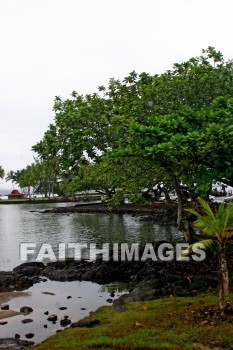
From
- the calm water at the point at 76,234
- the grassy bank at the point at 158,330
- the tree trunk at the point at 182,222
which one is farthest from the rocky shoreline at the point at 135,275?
the calm water at the point at 76,234

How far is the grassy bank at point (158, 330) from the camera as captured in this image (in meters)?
8.70

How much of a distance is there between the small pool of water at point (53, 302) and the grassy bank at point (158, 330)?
1.52m

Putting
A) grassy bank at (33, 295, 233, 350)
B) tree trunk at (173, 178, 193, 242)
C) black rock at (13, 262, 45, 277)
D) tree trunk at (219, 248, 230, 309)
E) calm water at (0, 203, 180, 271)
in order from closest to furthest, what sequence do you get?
grassy bank at (33, 295, 233, 350) < tree trunk at (219, 248, 230, 309) < black rock at (13, 262, 45, 277) < tree trunk at (173, 178, 193, 242) < calm water at (0, 203, 180, 271)

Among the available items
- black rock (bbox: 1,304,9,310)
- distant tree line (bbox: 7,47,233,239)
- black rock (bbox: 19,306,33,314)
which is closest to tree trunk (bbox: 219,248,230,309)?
distant tree line (bbox: 7,47,233,239)

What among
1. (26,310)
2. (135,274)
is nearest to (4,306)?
(26,310)

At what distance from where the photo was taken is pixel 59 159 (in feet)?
57.6

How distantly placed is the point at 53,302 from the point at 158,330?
21.7ft

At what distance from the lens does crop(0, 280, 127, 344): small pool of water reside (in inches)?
467

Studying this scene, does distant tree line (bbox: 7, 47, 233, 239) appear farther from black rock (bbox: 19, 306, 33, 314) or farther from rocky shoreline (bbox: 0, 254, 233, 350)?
black rock (bbox: 19, 306, 33, 314)

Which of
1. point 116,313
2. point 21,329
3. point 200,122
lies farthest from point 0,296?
point 200,122

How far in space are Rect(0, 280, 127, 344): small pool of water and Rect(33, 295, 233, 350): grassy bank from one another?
1.52 m

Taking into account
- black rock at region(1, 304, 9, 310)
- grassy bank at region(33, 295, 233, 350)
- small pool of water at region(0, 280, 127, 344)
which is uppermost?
grassy bank at region(33, 295, 233, 350)

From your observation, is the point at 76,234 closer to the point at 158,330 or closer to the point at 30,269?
the point at 30,269

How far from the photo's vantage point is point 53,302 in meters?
14.9
